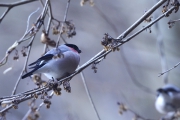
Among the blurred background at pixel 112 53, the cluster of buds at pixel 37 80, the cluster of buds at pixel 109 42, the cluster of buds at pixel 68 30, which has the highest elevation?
the blurred background at pixel 112 53

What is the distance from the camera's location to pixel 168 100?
2389mm

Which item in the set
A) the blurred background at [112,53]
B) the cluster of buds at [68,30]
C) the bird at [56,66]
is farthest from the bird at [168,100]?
the blurred background at [112,53]

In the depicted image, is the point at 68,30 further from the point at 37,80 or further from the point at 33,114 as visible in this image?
the point at 33,114

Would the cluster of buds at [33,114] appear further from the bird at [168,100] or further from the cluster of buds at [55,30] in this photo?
the bird at [168,100]

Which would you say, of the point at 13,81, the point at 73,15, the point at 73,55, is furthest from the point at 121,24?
the point at 73,55

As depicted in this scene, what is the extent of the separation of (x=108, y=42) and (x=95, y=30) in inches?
129

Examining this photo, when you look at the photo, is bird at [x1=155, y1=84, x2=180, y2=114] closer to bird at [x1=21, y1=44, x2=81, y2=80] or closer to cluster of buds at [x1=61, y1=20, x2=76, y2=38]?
bird at [x1=21, y1=44, x2=81, y2=80]

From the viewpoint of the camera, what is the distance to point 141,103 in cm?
468

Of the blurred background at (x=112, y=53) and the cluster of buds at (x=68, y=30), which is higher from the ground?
the blurred background at (x=112, y=53)

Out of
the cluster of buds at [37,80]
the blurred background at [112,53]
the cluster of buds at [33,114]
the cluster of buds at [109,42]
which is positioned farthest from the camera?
the blurred background at [112,53]

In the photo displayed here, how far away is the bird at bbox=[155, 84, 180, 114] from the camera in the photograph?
231 cm

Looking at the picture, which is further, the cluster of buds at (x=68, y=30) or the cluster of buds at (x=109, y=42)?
the cluster of buds at (x=68, y=30)

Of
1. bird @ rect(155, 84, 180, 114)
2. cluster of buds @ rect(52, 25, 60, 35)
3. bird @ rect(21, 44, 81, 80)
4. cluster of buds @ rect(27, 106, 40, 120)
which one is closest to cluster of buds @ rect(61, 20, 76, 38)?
cluster of buds @ rect(52, 25, 60, 35)

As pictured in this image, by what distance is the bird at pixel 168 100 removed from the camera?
231 cm
